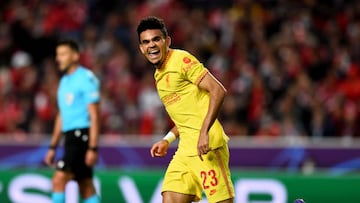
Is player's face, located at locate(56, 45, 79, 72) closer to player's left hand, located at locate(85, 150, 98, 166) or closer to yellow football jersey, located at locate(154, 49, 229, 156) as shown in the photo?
player's left hand, located at locate(85, 150, 98, 166)

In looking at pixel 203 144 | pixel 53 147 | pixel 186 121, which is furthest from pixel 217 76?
pixel 203 144

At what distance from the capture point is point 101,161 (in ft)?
47.2

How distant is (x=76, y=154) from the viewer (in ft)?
33.4

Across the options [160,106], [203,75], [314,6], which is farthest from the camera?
[314,6]

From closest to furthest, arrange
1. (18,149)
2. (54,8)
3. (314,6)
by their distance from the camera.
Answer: (18,149), (314,6), (54,8)

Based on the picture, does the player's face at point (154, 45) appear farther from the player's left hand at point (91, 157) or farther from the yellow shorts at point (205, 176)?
the player's left hand at point (91, 157)

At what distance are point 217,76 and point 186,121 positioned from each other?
7694 millimetres

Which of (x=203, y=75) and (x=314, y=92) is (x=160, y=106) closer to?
(x=314, y=92)

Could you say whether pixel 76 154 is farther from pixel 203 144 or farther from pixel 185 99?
pixel 203 144

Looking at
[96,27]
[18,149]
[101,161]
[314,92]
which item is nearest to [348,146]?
[314,92]

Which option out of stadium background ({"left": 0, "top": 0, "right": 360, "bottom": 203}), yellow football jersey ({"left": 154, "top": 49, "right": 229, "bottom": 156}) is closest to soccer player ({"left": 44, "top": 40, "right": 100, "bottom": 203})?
stadium background ({"left": 0, "top": 0, "right": 360, "bottom": 203})

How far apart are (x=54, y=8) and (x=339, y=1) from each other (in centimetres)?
484

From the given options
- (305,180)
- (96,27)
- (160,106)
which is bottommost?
(305,180)

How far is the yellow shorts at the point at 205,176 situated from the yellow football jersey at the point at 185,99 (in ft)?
0.23
